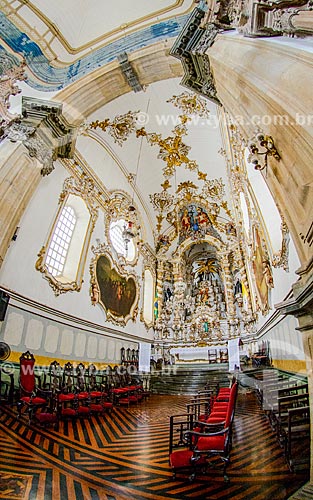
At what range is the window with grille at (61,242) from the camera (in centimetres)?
928

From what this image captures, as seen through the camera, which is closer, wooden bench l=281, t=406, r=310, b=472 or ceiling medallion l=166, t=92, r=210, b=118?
wooden bench l=281, t=406, r=310, b=472

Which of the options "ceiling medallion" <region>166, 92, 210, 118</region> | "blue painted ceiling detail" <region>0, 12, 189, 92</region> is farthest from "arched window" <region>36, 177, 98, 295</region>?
"ceiling medallion" <region>166, 92, 210, 118</region>

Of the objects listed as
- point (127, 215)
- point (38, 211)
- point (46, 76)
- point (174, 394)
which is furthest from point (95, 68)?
point (174, 394)

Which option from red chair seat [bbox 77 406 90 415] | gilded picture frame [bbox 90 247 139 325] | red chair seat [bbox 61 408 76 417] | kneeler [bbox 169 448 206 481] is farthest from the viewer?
gilded picture frame [bbox 90 247 139 325]

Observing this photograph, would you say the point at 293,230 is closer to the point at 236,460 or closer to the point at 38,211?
the point at 236,460

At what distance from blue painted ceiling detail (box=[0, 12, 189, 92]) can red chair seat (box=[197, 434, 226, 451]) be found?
7.94 metres

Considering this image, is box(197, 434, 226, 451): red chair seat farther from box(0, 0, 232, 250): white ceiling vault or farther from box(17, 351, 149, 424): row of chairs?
box(0, 0, 232, 250): white ceiling vault

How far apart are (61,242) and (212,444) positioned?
8600 mm

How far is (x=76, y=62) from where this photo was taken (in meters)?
7.18

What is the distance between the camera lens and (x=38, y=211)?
8.17 metres

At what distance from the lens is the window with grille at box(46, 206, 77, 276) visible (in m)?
9.28

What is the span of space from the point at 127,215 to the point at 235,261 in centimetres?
823

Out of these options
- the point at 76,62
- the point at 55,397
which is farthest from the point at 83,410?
the point at 76,62

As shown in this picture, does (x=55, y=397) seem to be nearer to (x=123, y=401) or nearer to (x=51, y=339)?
(x=51, y=339)
